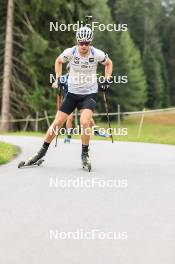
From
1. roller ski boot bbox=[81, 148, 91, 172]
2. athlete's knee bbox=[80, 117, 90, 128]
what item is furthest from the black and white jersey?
roller ski boot bbox=[81, 148, 91, 172]

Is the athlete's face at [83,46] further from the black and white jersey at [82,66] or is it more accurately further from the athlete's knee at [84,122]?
the athlete's knee at [84,122]

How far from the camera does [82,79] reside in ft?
30.0

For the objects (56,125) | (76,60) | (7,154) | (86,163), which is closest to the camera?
(76,60)

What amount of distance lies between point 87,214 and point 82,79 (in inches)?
140

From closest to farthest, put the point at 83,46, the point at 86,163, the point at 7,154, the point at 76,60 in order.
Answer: the point at 83,46, the point at 76,60, the point at 86,163, the point at 7,154

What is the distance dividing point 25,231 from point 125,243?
0.90 m

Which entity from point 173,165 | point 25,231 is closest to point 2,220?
point 25,231

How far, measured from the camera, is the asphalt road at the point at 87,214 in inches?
183

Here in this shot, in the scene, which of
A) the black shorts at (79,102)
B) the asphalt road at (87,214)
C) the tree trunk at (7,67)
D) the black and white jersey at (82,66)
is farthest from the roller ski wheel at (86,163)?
the tree trunk at (7,67)

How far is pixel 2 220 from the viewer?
222 inches

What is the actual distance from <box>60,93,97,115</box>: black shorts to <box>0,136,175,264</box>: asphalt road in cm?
92

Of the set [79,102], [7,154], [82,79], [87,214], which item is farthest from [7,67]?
[87,214]

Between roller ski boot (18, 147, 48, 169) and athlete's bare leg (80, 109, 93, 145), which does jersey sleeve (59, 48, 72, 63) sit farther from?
roller ski boot (18, 147, 48, 169)

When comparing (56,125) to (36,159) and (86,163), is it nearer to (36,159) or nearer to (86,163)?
(36,159)
